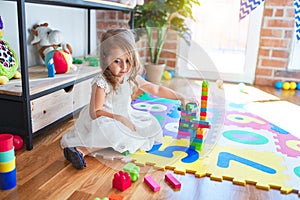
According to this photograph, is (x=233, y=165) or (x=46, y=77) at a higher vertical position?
(x=46, y=77)

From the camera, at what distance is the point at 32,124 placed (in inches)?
43.4

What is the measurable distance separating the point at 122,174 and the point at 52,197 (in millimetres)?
200

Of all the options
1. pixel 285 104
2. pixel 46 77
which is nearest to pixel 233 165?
A: pixel 46 77

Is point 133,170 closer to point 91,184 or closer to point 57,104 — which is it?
point 91,184

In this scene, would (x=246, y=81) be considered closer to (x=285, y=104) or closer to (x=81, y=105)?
(x=285, y=104)

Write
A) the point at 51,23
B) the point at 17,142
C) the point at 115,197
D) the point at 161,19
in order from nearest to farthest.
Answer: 1. the point at 115,197
2. the point at 17,142
3. the point at 51,23
4. the point at 161,19

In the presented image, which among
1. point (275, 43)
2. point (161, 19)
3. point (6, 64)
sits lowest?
point (6, 64)

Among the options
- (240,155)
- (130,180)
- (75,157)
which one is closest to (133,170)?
(130,180)

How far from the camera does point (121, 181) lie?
88 centimetres

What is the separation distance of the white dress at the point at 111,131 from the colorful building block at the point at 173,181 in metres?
0.21

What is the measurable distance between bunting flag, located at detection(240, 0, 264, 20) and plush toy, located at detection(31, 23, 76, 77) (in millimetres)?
1362

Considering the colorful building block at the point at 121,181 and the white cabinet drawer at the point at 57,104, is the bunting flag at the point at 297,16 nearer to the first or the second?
the white cabinet drawer at the point at 57,104

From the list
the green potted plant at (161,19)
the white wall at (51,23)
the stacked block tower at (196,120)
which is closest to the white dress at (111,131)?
the stacked block tower at (196,120)

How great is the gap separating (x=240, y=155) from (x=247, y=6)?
148 centimetres
